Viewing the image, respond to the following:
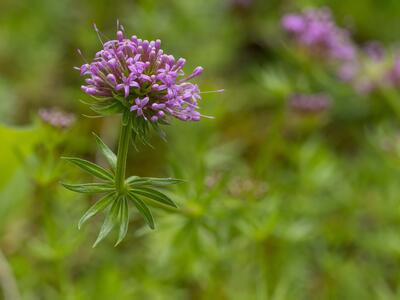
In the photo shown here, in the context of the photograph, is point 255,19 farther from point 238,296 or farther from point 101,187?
point 101,187

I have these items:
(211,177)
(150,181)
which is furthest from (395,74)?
(150,181)

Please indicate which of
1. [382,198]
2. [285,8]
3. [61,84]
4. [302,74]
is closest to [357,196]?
[382,198]

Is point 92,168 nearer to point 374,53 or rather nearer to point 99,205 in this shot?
point 99,205

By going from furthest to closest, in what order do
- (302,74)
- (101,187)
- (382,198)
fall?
(382,198)
(302,74)
(101,187)

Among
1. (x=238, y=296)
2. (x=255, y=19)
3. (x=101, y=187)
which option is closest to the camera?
(x=101, y=187)

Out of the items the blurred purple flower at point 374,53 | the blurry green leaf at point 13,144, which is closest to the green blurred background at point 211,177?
the blurry green leaf at point 13,144

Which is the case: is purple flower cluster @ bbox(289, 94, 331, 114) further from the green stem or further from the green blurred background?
the green stem
